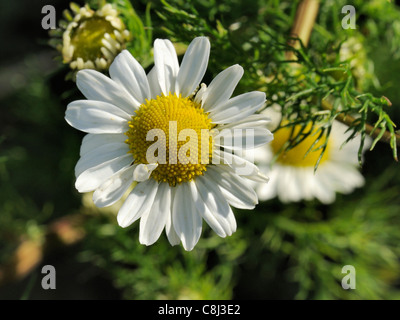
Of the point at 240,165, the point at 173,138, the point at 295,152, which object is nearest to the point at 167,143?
the point at 173,138

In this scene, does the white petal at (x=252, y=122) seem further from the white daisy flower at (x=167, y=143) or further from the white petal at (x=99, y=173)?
the white petal at (x=99, y=173)

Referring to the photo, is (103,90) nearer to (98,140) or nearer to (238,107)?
(98,140)

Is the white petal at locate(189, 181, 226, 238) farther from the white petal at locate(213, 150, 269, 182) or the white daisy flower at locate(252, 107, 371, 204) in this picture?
the white daisy flower at locate(252, 107, 371, 204)

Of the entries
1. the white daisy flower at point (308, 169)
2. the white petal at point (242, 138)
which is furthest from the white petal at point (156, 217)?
the white daisy flower at point (308, 169)

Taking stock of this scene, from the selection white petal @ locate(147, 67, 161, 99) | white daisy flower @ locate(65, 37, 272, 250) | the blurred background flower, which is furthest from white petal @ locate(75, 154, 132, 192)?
the blurred background flower

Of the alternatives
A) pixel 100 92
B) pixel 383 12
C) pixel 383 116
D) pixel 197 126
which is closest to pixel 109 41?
pixel 100 92

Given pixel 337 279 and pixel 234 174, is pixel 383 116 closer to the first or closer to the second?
pixel 234 174
